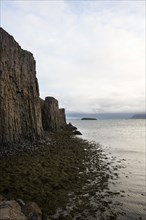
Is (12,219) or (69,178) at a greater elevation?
(12,219)

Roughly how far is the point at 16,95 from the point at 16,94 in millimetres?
132

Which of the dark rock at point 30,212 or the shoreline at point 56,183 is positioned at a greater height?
the dark rock at point 30,212

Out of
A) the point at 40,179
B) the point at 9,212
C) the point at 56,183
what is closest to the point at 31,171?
the point at 40,179

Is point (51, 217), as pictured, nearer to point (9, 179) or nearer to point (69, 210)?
point (69, 210)

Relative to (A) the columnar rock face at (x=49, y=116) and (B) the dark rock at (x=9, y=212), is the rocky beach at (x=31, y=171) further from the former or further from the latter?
(A) the columnar rock face at (x=49, y=116)

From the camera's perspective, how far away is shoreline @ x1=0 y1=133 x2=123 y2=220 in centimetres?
1313

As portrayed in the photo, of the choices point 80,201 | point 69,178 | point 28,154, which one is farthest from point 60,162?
point 80,201

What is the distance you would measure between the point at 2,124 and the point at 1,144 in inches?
81.0

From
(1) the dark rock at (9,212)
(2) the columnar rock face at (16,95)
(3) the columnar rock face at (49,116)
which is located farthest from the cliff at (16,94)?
(3) the columnar rock face at (49,116)

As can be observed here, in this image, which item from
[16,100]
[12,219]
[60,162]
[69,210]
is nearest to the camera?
[12,219]

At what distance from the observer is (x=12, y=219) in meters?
7.69

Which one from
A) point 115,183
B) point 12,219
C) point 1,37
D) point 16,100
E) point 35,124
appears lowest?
point 115,183

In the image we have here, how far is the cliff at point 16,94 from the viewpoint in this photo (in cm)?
2625

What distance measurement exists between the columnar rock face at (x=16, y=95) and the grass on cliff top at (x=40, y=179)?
3831 millimetres
